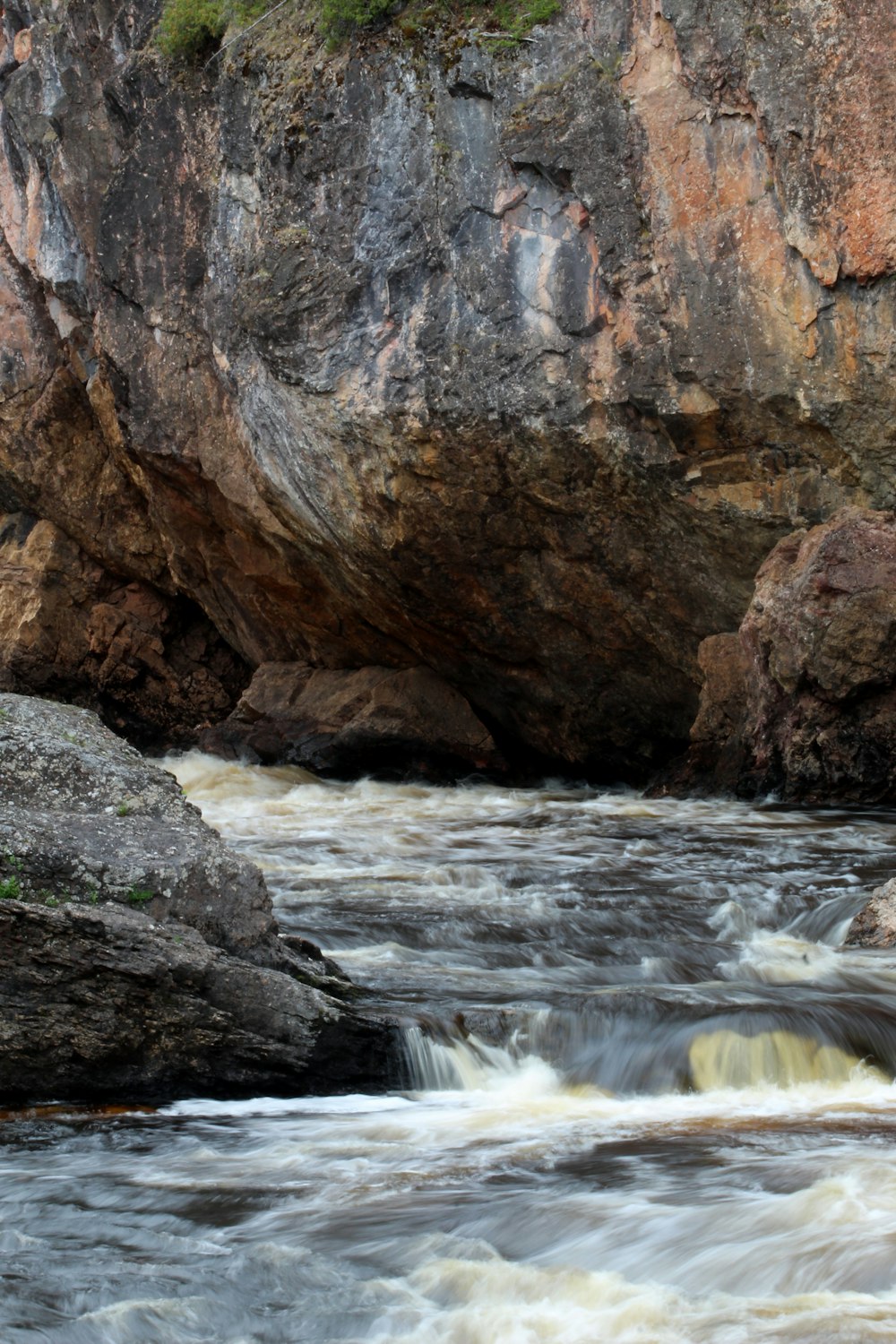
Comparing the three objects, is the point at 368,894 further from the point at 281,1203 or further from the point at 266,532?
the point at 266,532

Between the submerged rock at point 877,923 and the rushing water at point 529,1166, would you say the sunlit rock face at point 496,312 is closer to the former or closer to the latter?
the submerged rock at point 877,923

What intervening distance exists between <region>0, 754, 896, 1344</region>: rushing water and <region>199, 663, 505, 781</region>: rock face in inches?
335

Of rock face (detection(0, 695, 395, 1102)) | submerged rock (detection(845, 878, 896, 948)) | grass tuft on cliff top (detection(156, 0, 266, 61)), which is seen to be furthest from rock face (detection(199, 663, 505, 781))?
rock face (detection(0, 695, 395, 1102))

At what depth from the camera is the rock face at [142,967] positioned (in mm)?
4910

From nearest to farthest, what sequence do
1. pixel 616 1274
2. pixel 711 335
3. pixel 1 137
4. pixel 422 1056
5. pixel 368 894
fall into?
pixel 616 1274 < pixel 422 1056 < pixel 368 894 < pixel 711 335 < pixel 1 137

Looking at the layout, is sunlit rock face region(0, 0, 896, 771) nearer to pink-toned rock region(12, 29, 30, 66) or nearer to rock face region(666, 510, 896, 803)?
pink-toned rock region(12, 29, 30, 66)

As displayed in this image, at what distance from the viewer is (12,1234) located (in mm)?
4016

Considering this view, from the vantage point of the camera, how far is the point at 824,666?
37.1 ft

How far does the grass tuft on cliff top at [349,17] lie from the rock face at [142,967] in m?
9.10

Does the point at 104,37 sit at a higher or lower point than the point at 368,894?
higher

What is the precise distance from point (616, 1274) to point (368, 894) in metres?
4.65

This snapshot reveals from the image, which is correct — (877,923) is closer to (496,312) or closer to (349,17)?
(496,312)

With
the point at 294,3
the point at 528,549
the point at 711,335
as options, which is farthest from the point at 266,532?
the point at 711,335

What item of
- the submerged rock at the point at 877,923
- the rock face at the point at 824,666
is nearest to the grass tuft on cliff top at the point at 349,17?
the rock face at the point at 824,666
